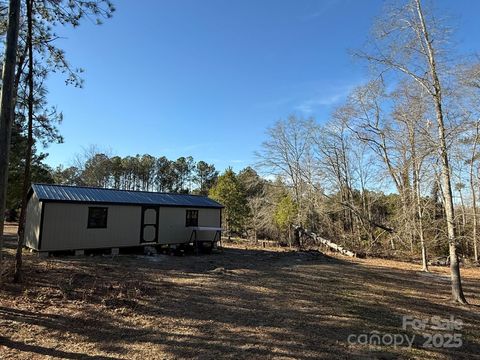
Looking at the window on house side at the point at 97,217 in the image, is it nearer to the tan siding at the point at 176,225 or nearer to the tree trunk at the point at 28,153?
the tan siding at the point at 176,225

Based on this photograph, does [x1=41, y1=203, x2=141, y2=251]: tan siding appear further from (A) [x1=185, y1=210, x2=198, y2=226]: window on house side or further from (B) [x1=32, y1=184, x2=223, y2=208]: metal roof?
(A) [x1=185, y1=210, x2=198, y2=226]: window on house side

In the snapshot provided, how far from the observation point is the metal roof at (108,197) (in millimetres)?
12102

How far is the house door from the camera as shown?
14539 millimetres

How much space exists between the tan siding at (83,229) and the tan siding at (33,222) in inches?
13.6

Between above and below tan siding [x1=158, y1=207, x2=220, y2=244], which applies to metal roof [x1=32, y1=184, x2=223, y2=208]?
above

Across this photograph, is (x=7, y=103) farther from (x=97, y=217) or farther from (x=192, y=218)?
(x=192, y=218)

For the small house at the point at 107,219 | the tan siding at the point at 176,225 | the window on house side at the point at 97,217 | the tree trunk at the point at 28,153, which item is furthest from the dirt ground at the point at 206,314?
the tan siding at the point at 176,225

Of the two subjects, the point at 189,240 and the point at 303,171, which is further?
the point at 303,171

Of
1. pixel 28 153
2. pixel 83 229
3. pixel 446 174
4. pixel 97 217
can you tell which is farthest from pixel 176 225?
pixel 446 174

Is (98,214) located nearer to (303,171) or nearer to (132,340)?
(132,340)

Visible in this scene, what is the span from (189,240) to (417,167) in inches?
434

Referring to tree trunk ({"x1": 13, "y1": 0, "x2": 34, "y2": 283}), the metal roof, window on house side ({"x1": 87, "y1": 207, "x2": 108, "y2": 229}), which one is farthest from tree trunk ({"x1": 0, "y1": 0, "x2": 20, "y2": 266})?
window on house side ({"x1": 87, "y1": 207, "x2": 108, "y2": 229})

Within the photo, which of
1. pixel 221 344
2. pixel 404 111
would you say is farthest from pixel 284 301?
pixel 404 111

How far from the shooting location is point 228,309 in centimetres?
631
